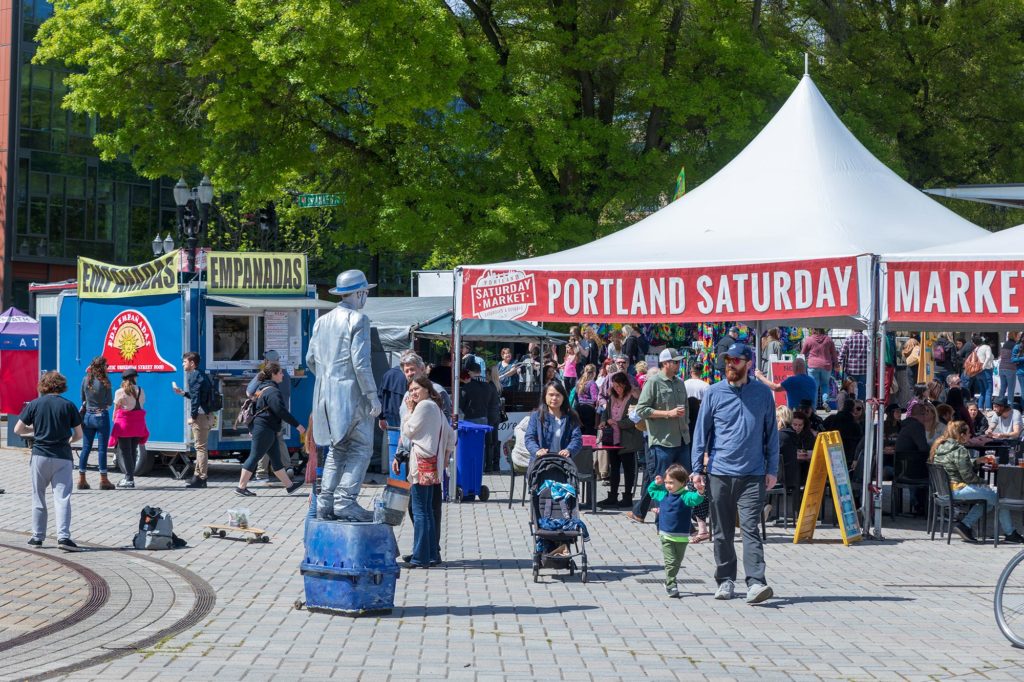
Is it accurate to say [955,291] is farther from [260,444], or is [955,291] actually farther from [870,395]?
[260,444]

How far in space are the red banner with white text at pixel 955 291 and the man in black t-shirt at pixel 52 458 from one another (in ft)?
26.0

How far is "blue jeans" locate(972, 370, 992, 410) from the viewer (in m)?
26.4

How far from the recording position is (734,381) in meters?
10.2

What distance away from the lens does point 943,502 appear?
13672 mm

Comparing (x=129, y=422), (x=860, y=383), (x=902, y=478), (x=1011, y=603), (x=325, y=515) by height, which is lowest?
(x=1011, y=603)

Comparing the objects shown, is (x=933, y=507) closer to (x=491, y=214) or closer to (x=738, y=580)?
(x=738, y=580)

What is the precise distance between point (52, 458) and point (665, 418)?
245 inches

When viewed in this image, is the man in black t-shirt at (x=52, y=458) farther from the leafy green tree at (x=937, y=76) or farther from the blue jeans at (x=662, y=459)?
the leafy green tree at (x=937, y=76)

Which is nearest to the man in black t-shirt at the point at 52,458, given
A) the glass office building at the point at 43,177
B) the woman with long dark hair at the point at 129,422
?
the woman with long dark hair at the point at 129,422

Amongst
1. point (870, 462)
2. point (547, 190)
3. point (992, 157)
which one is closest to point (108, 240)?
point (547, 190)

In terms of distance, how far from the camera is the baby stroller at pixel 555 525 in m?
11.0

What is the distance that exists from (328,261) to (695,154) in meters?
30.9

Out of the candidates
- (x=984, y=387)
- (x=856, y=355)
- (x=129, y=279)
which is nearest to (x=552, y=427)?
(x=129, y=279)

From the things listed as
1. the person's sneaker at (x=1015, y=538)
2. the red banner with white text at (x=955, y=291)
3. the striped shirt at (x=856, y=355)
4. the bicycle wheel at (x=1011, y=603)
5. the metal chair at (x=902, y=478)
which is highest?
the red banner with white text at (x=955, y=291)
